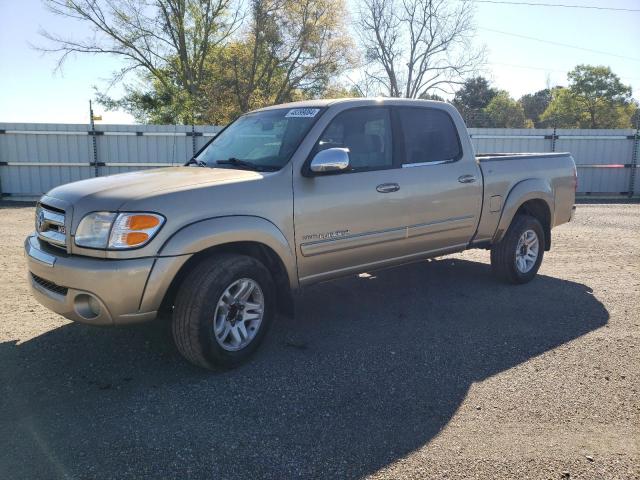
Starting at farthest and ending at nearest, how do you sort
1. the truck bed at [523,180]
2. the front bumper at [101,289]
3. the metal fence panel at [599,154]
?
the metal fence panel at [599,154], the truck bed at [523,180], the front bumper at [101,289]

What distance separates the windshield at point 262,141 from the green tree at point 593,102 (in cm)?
5428

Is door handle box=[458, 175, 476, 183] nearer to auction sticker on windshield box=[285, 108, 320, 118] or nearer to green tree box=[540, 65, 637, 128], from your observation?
auction sticker on windshield box=[285, 108, 320, 118]

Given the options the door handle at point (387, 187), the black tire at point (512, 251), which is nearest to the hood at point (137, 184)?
the door handle at point (387, 187)

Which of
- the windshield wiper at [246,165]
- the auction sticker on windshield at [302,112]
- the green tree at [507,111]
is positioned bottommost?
the windshield wiper at [246,165]

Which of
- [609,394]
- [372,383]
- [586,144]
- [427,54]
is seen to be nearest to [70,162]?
[372,383]

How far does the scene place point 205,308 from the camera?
3350 mm

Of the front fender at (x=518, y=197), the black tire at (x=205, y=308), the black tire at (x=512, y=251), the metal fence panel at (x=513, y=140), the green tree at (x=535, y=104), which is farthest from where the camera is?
the green tree at (x=535, y=104)

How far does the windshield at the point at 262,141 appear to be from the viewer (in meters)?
4.05

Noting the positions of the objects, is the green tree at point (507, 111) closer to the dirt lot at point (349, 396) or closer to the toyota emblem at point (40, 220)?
the dirt lot at point (349, 396)

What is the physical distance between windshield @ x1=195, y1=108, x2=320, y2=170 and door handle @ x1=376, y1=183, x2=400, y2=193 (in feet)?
2.59

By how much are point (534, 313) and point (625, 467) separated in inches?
95.4

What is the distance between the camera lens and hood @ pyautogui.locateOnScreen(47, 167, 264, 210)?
326 centimetres

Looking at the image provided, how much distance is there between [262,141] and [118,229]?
5.29 feet

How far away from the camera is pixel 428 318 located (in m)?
4.76
